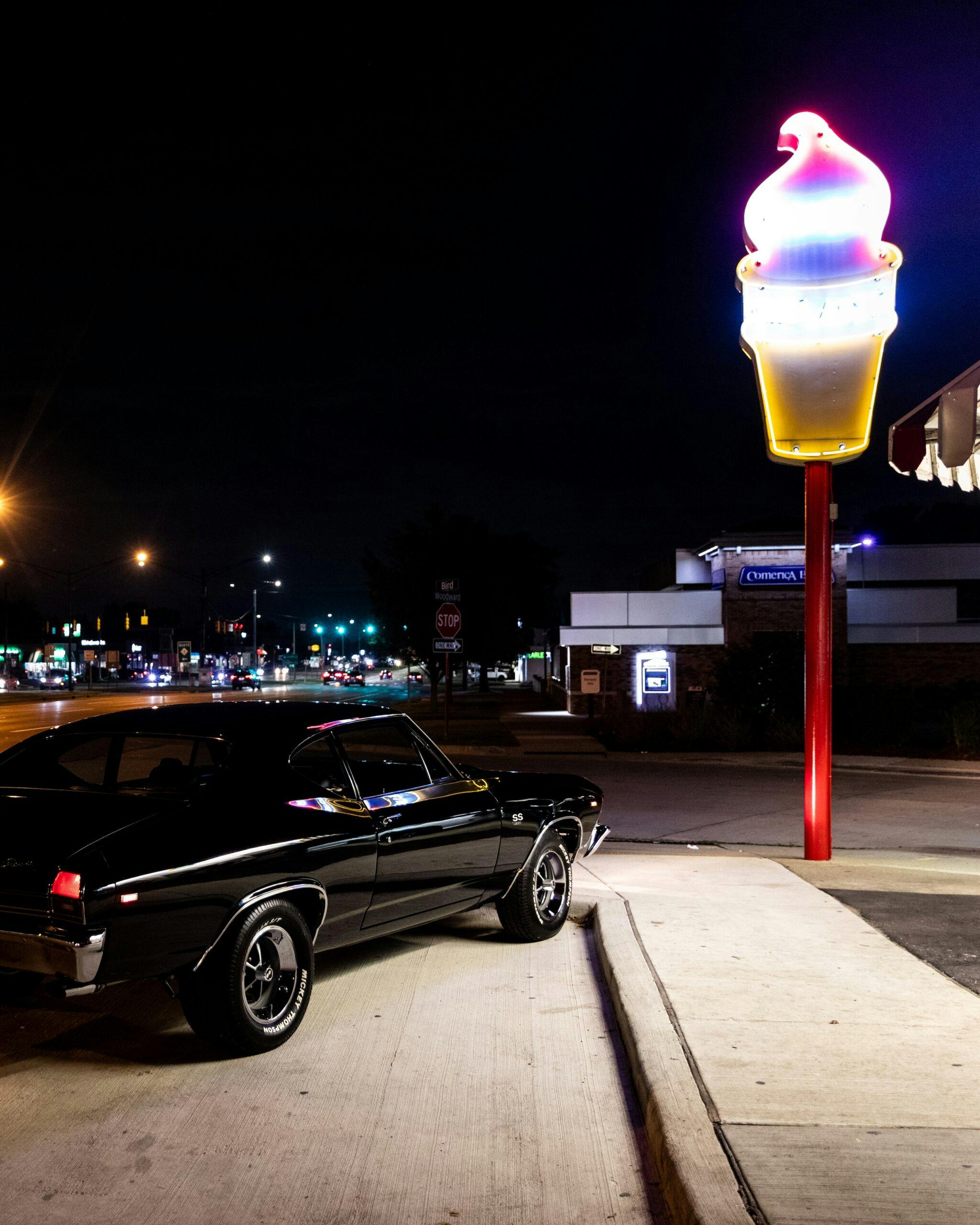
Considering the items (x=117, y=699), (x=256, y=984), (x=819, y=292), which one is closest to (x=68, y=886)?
(x=256, y=984)

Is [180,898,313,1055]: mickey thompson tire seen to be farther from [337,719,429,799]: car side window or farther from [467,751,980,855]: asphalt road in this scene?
[467,751,980,855]: asphalt road

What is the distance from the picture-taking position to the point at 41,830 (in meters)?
4.95

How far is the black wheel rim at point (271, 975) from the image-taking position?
5.23 meters

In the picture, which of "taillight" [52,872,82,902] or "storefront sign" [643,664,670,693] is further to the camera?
"storefront sign" [643,664,670,693]

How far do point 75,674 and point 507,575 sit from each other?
73.4m

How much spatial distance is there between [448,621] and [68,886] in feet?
59.8

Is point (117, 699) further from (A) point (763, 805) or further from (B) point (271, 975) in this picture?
(B) point (271, 975)

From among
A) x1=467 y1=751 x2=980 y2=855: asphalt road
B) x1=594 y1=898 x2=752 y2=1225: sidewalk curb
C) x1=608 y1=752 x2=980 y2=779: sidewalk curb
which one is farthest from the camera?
x1=608 y1=752 x2=980 y2=779: sidewalk curb

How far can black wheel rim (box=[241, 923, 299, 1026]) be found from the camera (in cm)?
523

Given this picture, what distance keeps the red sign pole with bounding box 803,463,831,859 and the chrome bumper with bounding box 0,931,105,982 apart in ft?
23.1

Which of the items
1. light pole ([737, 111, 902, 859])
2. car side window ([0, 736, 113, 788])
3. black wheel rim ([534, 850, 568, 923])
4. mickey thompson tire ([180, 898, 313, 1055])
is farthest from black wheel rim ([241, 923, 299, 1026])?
light pole ([737, 111, 902, 859])

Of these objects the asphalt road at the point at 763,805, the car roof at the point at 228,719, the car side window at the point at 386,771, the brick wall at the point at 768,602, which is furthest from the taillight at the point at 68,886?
the brick wall at the point at 768,602

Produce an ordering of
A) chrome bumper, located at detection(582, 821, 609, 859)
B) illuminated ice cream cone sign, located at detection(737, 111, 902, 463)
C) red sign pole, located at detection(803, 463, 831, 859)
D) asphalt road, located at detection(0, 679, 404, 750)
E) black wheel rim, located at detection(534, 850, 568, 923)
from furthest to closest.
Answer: asphalt road, located at detection(0, 679, 404, 750) → red sign pole, located at detection(803, 463, 831, 859) → illuminated ice cream cone sign, located at detection(737, 111, 902, 463) → chrome bumper, located at detection(582, 821, 609, 859) → black wheel rim, located at detection(534, 850, 568, 923)

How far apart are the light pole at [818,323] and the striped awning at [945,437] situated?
980 mm
